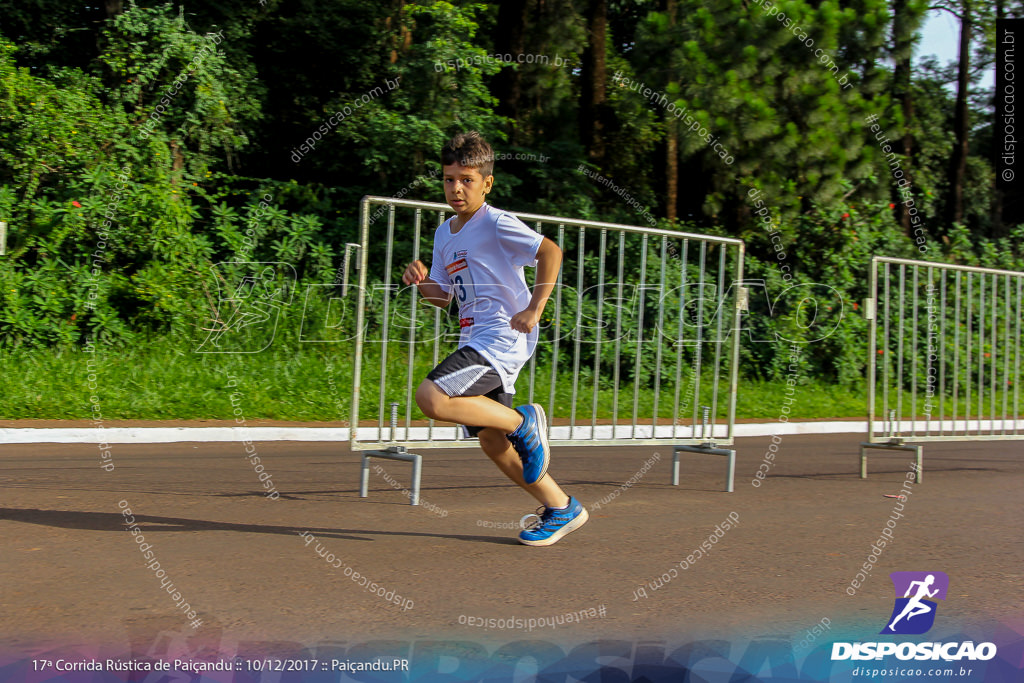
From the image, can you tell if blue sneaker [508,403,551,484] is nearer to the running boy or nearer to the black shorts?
the running boy

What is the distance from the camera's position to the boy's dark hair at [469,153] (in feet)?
16.0

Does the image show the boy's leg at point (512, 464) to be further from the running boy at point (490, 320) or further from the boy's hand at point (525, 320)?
the boy's hand at point (525, 320)

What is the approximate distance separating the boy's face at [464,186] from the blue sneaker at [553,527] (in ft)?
5.10

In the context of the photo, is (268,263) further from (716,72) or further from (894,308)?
(894,308)

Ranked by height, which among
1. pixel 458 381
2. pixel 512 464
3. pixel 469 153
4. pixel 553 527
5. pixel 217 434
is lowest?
pixel 553 527

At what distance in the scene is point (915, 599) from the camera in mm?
4312

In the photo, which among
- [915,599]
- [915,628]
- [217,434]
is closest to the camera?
[915,628]

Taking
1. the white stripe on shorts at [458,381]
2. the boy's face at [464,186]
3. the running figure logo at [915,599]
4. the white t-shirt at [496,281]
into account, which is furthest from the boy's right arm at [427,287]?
the running figure logo at [915,599]

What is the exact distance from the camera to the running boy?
4824 mm

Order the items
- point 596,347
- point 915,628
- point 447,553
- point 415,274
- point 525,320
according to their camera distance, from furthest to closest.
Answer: point 596,347 < point 415,274 < point 447,553 < point 525,320 < point 915,628

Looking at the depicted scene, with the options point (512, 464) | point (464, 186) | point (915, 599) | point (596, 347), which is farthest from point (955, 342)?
point (464, 186)

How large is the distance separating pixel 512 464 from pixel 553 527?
1.25 ft

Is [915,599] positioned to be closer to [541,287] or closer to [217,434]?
[541,287]

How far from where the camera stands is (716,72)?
13.9 metres
